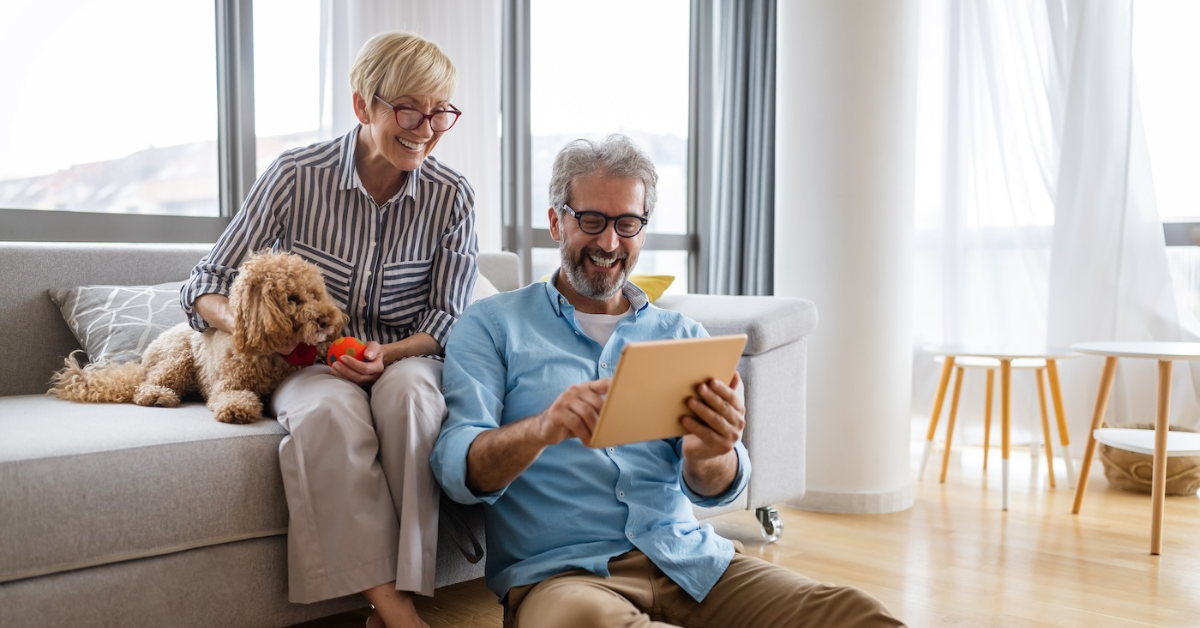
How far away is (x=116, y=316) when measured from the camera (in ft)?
7.07

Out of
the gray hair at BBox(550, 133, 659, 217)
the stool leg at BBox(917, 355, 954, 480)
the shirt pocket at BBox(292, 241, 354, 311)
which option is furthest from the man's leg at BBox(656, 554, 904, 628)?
the stool leg at BBox(917, 355, 954, 480)

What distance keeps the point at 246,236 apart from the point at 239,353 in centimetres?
24

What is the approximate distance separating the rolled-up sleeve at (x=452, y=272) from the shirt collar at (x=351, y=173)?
0.10 metres

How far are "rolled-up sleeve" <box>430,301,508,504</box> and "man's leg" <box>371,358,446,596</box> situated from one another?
3cm

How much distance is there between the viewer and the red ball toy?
→ 1803mm

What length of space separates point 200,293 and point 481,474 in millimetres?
789

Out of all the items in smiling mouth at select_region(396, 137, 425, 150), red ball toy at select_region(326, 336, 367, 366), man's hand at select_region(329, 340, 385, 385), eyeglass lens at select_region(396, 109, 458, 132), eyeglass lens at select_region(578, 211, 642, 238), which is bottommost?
man's hand at select_region(329, 340, 385, 385)

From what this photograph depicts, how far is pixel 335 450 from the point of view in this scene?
1.61 m

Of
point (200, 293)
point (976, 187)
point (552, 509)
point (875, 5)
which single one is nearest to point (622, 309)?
point (552, 509)

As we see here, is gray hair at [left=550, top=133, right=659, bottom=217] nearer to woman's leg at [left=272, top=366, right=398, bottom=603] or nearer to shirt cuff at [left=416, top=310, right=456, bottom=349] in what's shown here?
shirt cuff at [left=416, top=310, right=456, bottom=349]

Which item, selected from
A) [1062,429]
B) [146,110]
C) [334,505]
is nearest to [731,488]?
[334,505]

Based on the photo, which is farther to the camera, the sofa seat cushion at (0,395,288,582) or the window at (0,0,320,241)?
the window at (0,0,320,241)

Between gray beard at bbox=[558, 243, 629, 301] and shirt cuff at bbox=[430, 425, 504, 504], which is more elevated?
gray beard at bbox=[558, 243, 629, 301]

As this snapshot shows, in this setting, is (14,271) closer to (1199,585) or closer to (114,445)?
(114,445)
